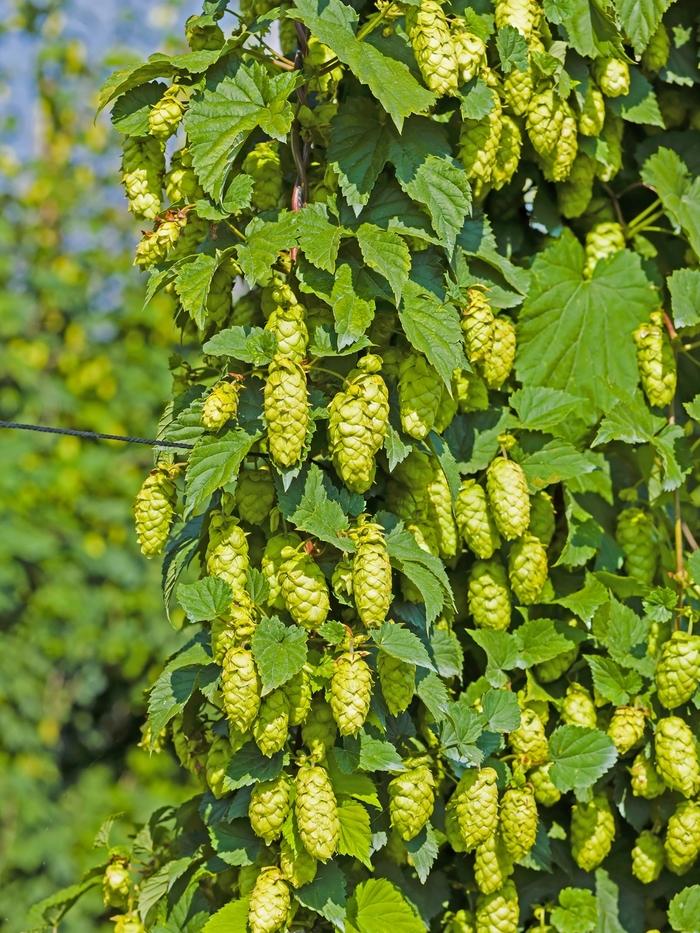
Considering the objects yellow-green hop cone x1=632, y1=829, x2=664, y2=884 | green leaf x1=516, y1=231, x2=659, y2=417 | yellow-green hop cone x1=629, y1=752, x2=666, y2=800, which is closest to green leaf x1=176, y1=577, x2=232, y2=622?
green leaf x1=516, y1=231, x2=659, y2=417

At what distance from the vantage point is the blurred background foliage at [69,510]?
436cm

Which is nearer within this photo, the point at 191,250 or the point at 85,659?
the point at 191,250

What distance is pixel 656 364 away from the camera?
2.26 m

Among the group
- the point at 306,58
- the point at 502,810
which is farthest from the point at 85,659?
the point at 306,58

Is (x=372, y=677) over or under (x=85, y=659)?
over

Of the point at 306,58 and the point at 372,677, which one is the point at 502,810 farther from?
the point at 306,58

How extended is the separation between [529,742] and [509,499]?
0.44m

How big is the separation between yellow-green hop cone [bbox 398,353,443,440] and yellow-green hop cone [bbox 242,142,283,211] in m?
0.35

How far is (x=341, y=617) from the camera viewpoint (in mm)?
1990

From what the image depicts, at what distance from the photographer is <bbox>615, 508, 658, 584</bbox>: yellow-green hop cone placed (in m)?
2.30

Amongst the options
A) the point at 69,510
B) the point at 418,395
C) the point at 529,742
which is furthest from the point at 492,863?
the point at 69,510

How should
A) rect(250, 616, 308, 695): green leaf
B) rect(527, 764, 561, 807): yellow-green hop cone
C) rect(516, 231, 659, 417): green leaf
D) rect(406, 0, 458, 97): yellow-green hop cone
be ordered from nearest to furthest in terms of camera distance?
rect(250, 616, 308, 695): green leaf, rect(406, 0, 458, 97): yellow-green hop cone, rect(527, 764, 561, 807): yellow-green hop cone, rect(516, 231, 659, 417): green leaf

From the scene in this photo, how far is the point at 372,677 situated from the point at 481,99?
36.9 inches

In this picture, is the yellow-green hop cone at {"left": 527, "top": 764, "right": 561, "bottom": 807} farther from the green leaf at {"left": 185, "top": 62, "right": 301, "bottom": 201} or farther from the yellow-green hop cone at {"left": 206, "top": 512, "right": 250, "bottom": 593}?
the green leaf at {"left": 185, "top": 62, "right": 301, "bottom": 201}
